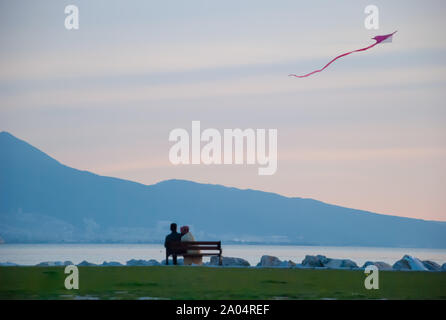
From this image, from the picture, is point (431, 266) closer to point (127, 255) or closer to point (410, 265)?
point (410, 265)

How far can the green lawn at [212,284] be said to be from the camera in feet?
54.5

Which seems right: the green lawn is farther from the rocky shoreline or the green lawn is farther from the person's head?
the rocky shoreline

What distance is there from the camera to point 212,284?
728 inches

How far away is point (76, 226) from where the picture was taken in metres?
172
